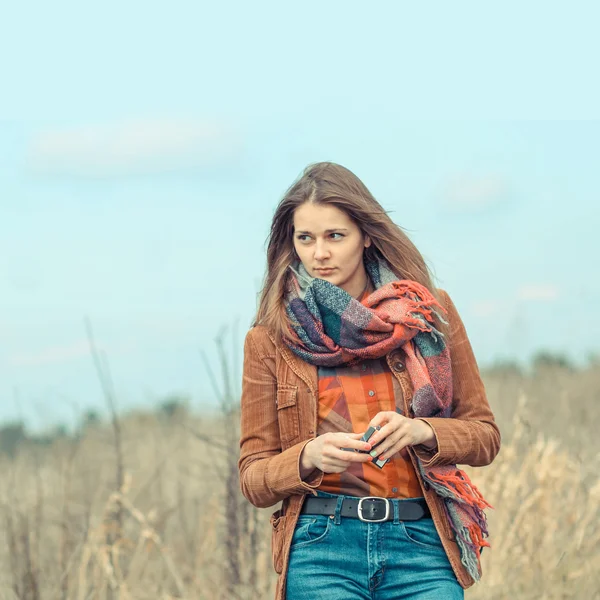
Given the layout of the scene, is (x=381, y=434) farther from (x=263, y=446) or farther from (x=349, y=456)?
(x=263, y=446)

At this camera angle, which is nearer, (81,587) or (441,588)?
(441,588)

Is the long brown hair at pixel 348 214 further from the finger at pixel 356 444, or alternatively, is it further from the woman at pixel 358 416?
the finger at pixel 356 444

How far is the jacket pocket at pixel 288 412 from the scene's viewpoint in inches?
115

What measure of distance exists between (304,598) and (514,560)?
2.62 metres

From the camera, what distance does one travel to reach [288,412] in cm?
294

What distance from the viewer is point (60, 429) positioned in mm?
6574

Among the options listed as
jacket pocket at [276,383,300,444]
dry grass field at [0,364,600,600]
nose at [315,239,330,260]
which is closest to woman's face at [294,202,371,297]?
nose at [315,239,330,260]

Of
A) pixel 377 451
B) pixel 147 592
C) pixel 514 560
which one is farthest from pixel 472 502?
pixel 147 592

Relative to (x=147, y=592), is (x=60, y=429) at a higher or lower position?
higher

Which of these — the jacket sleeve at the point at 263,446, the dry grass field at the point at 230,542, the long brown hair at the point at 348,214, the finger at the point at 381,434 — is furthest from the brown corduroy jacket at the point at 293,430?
the dry grass field at the point at 230,542

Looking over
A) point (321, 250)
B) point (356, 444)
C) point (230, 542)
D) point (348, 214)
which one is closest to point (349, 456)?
point (356, 444)

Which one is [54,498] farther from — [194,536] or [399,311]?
[399,311]

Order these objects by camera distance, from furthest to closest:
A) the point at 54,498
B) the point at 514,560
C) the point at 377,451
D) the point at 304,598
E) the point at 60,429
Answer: the point at 54,498
the point at 60,429
the point at 514,560
the point at 304,598
the point at 377,451

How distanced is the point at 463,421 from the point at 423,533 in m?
0.35
